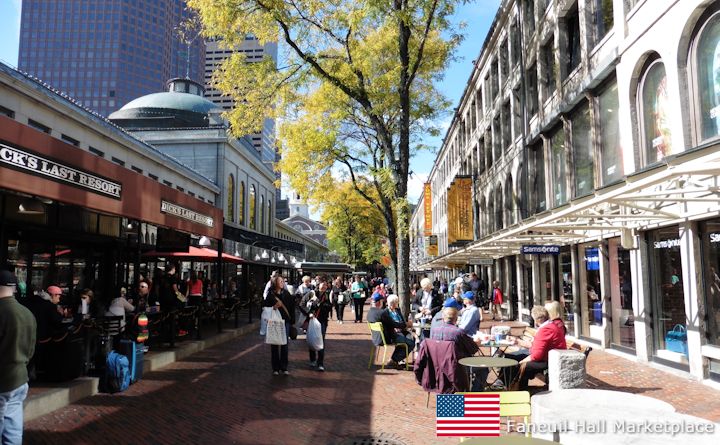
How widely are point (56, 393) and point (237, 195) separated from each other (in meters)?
36.8

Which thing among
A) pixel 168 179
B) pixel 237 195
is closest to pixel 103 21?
pixel 237 195

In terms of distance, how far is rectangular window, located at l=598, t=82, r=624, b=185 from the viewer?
13.5 m

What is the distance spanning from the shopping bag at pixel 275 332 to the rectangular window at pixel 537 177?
13.6 metres

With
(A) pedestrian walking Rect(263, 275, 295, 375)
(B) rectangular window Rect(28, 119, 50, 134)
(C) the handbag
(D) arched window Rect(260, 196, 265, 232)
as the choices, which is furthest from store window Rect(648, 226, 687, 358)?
(D) arched window Rect(260, 196, 265, 232)

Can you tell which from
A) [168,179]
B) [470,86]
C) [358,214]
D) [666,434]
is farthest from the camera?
[358,214]

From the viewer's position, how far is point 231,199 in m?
42.7

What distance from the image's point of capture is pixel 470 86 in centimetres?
3562

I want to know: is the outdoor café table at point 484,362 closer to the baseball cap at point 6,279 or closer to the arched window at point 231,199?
the baseball cap at point 6,279

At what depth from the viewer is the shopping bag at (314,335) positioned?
421 inches

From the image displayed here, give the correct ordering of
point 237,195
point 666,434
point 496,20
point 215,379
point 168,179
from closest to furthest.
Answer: point 666,434
point 215,379
point 496,20
point 168,179
point 237,195

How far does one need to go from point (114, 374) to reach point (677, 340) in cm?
1058

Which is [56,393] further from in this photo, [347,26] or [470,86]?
[470,86]

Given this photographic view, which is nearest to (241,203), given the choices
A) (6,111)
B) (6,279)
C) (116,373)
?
(6,111)

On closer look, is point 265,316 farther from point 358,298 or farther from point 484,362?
point 358,298
